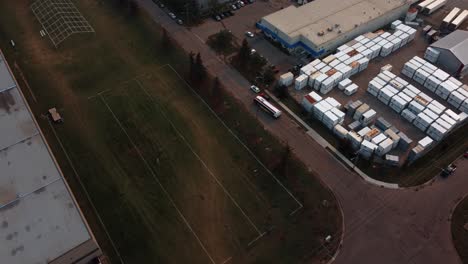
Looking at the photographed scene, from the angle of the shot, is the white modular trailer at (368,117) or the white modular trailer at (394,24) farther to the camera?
the white modular trailer at (394,24)

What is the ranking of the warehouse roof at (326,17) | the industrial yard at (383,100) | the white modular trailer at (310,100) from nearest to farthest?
the industrial yard at (383,100) → the white modular trailer at (310,100) → the warehouse roof at (326,17)

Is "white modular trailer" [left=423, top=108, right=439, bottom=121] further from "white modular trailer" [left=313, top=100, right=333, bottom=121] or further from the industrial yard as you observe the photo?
"white modular trailer" [left=313, top=100, right=333, bottom=121]

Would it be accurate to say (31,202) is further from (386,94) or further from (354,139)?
(386,94)

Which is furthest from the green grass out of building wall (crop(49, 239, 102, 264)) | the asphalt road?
building wall (crop(49, 239, 102, 264))

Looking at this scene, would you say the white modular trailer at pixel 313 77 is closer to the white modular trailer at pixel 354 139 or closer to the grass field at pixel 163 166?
the white modular trailer at pixel 354 139

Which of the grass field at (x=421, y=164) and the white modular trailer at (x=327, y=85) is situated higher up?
the white modular trailer at (x=327, y=85)

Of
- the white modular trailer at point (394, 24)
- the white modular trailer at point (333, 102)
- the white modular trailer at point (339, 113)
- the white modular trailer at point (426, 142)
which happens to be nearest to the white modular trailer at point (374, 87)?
the white modular trailer at point (333, 102)

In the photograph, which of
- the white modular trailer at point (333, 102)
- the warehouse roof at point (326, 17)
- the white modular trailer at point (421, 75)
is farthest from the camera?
the warehouse roof at point (326, 17)
